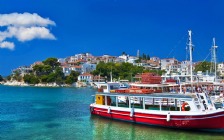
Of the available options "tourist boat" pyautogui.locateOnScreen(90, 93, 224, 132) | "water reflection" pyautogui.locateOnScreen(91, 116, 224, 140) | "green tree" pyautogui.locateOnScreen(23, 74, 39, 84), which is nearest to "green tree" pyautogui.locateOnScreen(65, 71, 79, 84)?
"green tree" pyautogui.locateOnScreen(23, 74, 39, 84)

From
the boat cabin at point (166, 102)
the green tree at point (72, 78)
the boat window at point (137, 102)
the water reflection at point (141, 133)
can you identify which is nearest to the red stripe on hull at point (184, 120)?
the water reflection at point (141, 133)

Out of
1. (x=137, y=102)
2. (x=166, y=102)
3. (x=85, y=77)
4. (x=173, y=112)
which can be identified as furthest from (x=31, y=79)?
(x=173, y=112)

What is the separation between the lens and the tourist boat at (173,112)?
923 inches

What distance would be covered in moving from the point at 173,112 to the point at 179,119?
0.75 meters

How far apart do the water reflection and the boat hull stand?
1.45 feet

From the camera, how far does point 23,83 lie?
5679 inches

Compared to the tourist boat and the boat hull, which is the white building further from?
the boat hull

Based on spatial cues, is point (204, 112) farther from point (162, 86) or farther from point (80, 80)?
point (80, 80)

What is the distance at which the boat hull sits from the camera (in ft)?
76.4

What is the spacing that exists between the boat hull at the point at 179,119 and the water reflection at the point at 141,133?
44 cm

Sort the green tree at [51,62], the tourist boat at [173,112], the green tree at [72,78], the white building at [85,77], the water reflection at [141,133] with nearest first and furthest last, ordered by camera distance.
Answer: the water reflection at [141,133] < the tourist boat at [173,112] < the white building at [85,77] < the green tree at [72,78] < the green tree at [51,62]

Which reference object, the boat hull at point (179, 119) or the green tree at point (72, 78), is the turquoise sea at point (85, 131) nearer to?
the boat hull at point (179, 119)

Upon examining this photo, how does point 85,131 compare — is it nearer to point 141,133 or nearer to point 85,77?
point 141,133

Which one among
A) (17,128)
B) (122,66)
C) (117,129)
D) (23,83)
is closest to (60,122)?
(17,128)
